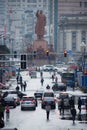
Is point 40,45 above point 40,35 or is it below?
below

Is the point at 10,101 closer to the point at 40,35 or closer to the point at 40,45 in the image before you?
the point at 40,45

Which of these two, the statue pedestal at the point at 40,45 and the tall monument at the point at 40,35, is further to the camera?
the tall monument at the point at 40,35

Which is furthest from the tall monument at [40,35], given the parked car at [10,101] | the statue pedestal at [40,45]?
the parked car at [10,101]

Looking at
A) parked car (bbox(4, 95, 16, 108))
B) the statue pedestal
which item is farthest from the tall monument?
parked car (bbox(4, 95, 16, 108))

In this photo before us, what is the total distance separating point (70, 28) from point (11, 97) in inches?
5724

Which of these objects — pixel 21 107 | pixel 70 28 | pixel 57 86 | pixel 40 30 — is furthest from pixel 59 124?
pixel 70 28

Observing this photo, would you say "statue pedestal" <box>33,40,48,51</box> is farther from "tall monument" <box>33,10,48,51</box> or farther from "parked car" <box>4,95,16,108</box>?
"parked car" <box>4,95,16,108</box>

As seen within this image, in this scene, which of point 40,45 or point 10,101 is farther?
point 40,45

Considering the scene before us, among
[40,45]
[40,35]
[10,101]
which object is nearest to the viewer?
[10,101]

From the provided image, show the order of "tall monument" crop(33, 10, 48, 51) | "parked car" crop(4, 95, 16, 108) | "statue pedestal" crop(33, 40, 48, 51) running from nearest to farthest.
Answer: "parked car" crop(4, 95, 16, 108) < "statue pedestal" crop(33, 40, 48, 51) < "tall monument" crop(33, 10, 48, 51)

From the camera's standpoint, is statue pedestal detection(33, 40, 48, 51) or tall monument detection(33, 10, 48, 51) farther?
tall monument detection(33, 10, 48, 51)

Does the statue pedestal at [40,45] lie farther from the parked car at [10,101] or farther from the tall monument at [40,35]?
the parked car at [10,101]

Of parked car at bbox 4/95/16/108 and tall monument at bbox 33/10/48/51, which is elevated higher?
parked car at bbox 4/95/16/108

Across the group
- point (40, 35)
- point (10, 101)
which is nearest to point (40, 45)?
point (40, 35)
